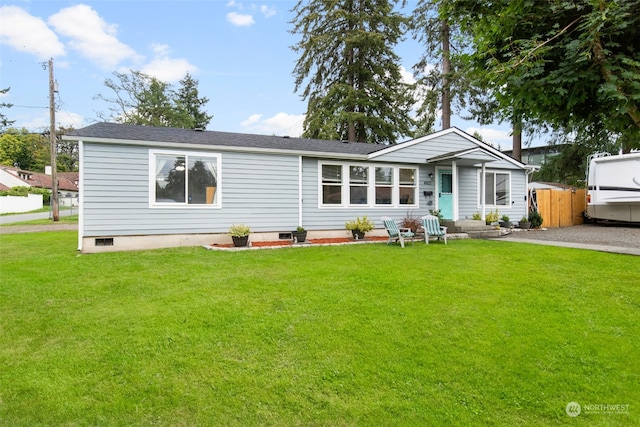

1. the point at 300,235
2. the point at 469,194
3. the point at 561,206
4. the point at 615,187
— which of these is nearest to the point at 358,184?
the point at 300,235

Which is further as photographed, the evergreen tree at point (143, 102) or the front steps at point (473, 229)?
the evergreen tree at point (143, 102)

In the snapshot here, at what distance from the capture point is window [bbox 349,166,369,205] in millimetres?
11227

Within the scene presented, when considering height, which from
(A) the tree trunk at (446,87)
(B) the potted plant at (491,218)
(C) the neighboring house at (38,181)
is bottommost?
(B) the potted plant at (491,218)

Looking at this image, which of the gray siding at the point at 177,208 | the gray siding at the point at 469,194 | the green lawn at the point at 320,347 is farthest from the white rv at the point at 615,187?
the gray siding at the point at 177,208

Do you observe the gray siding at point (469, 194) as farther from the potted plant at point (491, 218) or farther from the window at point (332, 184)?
the window at point (332, 184)

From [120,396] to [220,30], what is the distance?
1284 centimetres

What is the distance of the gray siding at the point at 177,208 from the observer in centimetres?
841

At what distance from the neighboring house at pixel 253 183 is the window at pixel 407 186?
4cm

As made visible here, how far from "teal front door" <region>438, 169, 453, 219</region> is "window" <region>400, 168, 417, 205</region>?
112 cm

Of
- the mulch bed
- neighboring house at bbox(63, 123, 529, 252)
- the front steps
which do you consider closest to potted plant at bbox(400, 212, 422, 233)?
neighboring house at bbox(63, 123, 529, 252)

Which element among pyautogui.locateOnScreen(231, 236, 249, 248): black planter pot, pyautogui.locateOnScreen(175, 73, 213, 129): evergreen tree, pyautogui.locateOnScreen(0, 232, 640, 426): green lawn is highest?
pyautogui.locateOnScreen(175, 73, 213, 129): evergreen tree

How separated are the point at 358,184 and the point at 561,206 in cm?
1063

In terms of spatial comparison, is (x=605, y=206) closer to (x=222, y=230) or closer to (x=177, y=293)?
(x=222, y=230)

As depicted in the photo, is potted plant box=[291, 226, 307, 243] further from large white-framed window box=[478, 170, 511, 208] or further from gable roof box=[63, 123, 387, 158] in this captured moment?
large white-framed window box=[478, 170, 511, 208]
